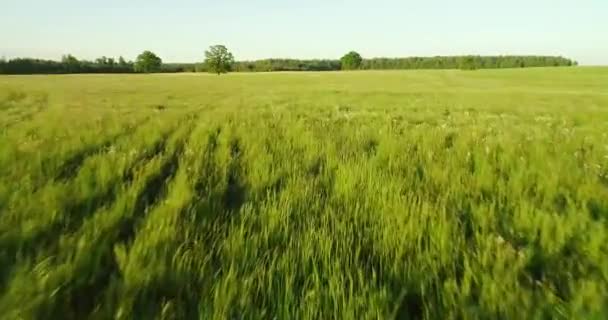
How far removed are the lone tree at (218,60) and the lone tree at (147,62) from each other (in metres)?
26.1

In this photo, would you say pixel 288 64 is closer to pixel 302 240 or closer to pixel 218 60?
pixel 218 60

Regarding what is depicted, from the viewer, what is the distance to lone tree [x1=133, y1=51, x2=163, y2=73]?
123562mm

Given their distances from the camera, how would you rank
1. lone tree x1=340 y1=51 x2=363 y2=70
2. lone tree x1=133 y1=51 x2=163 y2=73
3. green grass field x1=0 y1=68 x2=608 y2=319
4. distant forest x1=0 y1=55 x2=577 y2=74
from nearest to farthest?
green grass field x1=0 y1=68 x2=608 y2=319
distant forest x1=0 y1=55 x2=577 y2=74
lone tree x1=133 y1=51 x2=163 y2=73
lone tree x1=340 y1=51 x2=363 y2=70

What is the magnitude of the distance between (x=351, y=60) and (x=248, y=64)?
144 ft

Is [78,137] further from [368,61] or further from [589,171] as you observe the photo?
[368,61]

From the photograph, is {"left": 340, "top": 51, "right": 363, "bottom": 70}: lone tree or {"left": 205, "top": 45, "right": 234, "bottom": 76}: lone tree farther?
{"left": 340, "top": 51, "right": 363, "bottom": 70}: lone tree

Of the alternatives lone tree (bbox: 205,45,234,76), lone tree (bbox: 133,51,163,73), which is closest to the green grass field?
lone tree (bbox: 205,45,234,76)

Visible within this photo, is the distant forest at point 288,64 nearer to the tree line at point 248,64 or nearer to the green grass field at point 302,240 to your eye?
the tree line at point 248,64

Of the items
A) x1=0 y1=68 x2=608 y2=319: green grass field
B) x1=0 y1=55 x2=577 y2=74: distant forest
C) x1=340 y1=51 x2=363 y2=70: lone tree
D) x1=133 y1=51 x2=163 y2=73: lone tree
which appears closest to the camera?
x1=0 y1=68 x2=608 y2=319: green grass field

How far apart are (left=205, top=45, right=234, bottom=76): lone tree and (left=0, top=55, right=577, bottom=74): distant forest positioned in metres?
5.86

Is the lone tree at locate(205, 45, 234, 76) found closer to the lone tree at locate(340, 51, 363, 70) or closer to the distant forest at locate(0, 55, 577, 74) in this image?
the distant forest at locate(0, 55, 577, 74)

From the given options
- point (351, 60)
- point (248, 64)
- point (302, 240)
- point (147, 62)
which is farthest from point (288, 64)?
point (302, 240)

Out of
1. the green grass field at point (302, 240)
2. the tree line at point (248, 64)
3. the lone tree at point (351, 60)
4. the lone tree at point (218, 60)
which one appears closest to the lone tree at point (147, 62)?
the tree line at point (248, 64)

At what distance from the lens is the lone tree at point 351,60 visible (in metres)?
133
